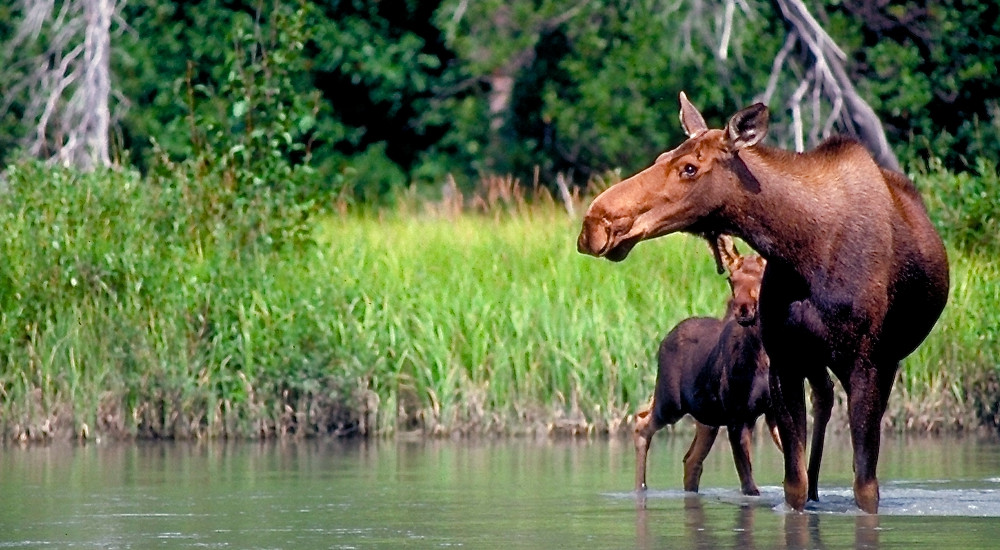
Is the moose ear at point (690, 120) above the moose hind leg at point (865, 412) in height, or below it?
above

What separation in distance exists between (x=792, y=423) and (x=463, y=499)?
202cm

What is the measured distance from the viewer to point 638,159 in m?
29.3

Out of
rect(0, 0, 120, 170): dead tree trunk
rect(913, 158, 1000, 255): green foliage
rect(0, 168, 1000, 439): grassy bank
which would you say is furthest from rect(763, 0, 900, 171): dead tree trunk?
rect(0, 0, 120, 170): dead tree trunk

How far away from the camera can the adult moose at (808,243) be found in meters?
8.70

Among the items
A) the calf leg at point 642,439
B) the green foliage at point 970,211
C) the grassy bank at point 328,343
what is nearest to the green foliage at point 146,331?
the grassy bank at point 328,343

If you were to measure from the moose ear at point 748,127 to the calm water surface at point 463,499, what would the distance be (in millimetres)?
1728

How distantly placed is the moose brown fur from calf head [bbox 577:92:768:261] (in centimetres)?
81

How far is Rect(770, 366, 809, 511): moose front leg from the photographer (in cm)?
927

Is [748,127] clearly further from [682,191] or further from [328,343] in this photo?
[328,343]

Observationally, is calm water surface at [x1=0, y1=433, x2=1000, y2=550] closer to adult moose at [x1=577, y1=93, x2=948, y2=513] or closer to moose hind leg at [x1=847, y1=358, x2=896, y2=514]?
moose hind leg at [x1=847, y1=358, x2=896, y2=514]

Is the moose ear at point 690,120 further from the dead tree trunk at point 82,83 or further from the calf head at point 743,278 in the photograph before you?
the dead tree trunk at point 82,83

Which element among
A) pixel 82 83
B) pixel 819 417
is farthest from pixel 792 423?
pixel 82 83

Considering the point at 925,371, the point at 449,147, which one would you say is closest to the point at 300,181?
the point at 925,371

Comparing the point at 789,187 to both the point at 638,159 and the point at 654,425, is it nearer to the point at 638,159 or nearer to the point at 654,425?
the point at 654,425
